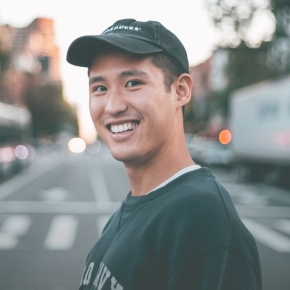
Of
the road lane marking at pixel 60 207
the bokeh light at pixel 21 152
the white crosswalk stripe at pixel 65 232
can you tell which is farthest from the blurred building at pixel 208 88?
the white crosswalk stripe at pixel 65 232

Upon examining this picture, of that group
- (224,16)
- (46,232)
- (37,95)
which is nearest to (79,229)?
(46,232)

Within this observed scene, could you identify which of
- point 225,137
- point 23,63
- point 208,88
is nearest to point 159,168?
point 225,137

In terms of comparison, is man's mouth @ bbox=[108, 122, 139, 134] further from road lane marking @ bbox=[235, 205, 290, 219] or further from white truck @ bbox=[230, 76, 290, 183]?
white truck @ bbox=[230, 76, 290, 183]

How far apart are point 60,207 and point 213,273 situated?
1240 cm

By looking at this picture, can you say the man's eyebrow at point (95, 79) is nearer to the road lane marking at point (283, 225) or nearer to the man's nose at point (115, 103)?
the man's nose at point (115, 103)

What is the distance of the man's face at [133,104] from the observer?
1645 millimetres

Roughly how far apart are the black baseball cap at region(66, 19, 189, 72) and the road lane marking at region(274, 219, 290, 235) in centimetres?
900

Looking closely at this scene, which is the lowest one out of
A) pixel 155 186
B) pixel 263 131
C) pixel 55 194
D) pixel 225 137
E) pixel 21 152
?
pixel 225 137

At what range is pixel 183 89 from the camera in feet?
5.91

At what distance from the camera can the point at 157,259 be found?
4.71 ft

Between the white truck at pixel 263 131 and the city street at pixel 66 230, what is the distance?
1.52 metres

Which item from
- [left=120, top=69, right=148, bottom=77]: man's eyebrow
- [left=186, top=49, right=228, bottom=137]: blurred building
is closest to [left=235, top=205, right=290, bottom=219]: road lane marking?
[left=120, top=69, right=148, bottom=77]: man's eyebrow

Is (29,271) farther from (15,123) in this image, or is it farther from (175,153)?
(15,123)

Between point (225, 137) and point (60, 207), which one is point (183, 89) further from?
point (225, 137)
